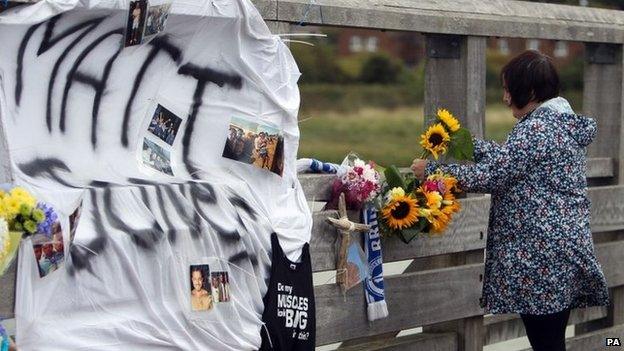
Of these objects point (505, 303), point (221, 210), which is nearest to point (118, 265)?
point (221, 210)

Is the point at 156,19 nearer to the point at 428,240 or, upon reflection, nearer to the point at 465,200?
the point at 428,240

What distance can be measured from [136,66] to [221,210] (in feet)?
2.04

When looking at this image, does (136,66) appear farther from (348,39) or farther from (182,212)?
(348,39)

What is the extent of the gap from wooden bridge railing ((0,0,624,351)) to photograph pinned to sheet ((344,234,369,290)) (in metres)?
0.07

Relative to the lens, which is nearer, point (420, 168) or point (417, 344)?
point (420, 168)

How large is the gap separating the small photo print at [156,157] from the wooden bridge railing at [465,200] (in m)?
0.83

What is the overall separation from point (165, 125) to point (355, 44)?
1616 inches

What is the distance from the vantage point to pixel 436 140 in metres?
5.59

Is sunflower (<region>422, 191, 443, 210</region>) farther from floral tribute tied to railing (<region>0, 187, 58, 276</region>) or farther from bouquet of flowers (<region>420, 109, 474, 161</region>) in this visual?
floral tribute tied to railing (<region>0, 187, 58, 276</region>)

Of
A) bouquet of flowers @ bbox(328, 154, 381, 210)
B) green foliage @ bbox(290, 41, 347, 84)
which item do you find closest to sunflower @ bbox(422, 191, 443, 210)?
bouquet of flowers @ bbox(328, 154, 381, 210)

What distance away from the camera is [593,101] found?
25.0 ft

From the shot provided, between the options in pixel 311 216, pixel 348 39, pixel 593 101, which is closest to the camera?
pixel 311 216

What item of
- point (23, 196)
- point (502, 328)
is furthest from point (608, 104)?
point (23, 196)

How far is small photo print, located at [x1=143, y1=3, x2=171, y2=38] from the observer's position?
179 inches
